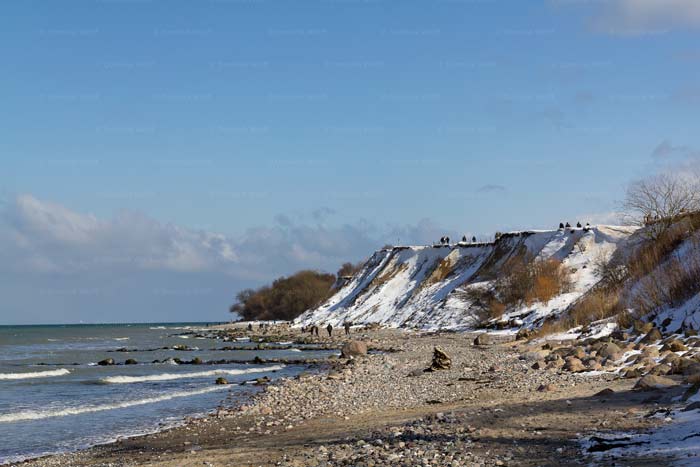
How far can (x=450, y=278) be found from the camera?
8506 cm

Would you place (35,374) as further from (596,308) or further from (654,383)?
(654,383)

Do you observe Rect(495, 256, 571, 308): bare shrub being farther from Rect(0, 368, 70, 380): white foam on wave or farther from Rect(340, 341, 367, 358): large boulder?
Rect(0, 368, 70, 380): white foam on wave

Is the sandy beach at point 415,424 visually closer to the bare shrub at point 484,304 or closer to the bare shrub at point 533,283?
the bare shrub at point 533,283

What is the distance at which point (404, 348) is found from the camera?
46094 mm

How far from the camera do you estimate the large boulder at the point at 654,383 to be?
48.6 ft

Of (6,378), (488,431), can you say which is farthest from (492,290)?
(488,431)

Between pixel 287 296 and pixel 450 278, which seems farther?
pixel 287 296

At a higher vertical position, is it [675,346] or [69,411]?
[675,346]

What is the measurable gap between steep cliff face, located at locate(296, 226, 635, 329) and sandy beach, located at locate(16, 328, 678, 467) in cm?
2949

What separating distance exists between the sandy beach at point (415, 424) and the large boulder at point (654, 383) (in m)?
0.33

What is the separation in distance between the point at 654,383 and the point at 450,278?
70317 millimetres

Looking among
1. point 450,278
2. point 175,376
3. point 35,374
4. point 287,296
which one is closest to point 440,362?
point 175,376

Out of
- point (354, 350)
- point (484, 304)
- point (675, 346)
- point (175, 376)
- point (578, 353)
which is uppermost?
point (484, 304)

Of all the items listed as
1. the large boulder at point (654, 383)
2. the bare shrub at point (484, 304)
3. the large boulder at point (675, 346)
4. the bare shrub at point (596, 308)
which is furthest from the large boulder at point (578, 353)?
A: the bare shrub at point (484, 304)
